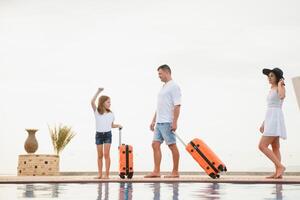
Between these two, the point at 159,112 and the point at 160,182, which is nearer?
the point at 160,182

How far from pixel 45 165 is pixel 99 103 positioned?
14.5ft

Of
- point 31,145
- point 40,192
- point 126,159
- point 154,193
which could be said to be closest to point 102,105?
point 126,159

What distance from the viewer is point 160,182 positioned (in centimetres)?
739

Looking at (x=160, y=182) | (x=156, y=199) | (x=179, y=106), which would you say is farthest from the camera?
(x=179, y=106)

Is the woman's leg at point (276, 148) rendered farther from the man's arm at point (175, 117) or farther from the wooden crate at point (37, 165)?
the wooden crate at point (37, 165)

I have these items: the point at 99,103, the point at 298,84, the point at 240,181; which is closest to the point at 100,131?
the point at 99,103

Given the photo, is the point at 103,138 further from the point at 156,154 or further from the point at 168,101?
the point at 168,101

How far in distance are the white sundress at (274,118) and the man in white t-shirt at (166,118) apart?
4.33 feet

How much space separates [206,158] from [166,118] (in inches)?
34.0

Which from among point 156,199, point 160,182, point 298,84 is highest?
point 298,84

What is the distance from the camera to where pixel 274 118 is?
8.11 meters

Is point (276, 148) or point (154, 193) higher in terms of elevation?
point (276, 148)

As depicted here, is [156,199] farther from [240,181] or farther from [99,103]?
[99,103]

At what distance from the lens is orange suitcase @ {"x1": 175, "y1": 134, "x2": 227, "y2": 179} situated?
8.48 meters
